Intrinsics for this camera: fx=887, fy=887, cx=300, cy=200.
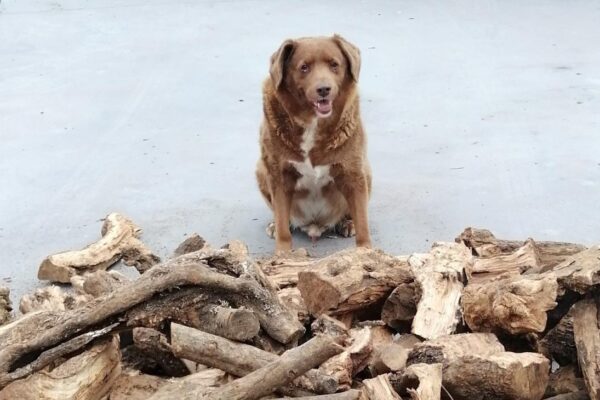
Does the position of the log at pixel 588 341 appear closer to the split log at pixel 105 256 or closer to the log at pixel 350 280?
the log at pixel 350 280

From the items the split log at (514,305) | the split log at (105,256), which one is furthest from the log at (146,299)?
the split log at (105,256)

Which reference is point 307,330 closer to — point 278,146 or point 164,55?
point 278,146

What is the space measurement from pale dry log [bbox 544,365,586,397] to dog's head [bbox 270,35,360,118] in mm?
1802

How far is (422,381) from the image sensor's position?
7.56 ft

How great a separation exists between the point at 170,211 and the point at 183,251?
0.91 m

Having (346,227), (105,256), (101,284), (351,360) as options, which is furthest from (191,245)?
(351,360)

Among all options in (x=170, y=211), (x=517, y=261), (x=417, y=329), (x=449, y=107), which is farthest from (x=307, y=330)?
(x=449, y=107)

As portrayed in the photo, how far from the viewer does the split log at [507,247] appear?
3264 millimetres

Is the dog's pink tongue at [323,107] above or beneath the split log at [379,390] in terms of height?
above

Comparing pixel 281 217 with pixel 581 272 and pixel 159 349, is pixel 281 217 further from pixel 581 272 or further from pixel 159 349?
pixel 581 272

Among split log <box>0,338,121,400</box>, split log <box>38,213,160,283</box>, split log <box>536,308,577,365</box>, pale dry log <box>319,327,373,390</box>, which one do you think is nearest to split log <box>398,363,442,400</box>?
pale dry log <box>319,327,373,390</box>

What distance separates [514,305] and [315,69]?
5.85 feet

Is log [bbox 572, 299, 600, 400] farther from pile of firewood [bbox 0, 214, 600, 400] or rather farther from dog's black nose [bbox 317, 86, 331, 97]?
dog's black nose [bbox 317, 86, 331, 97]

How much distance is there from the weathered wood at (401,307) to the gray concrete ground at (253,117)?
127 centimetres
